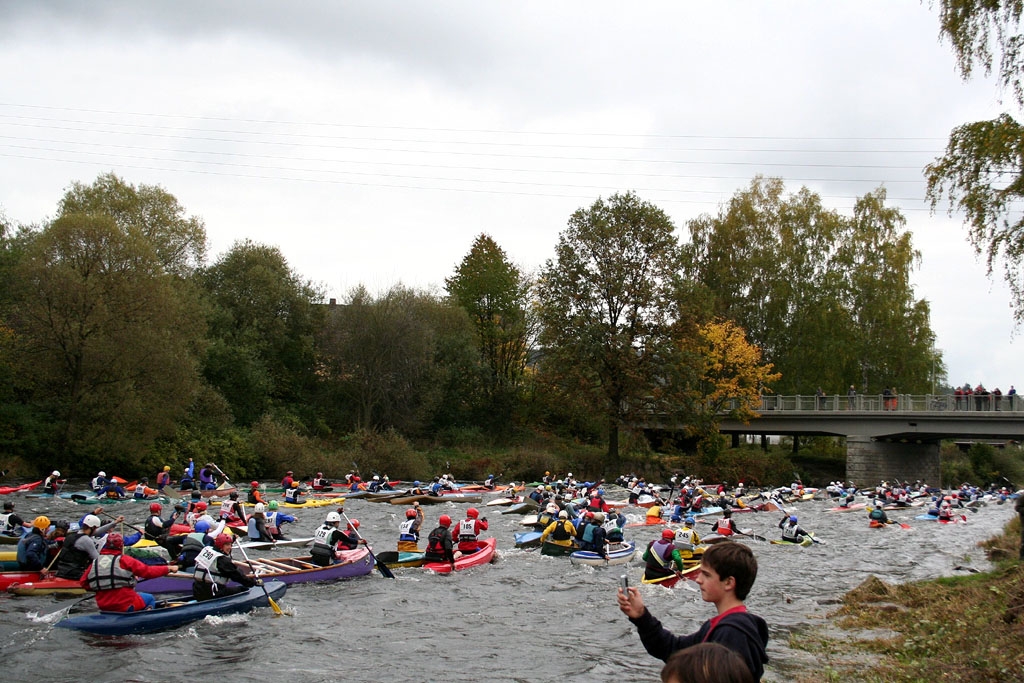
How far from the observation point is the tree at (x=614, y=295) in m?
49.3

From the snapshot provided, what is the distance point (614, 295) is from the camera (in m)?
50.4

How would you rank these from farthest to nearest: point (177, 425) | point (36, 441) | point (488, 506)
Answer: point (177, 425), point (36, 441), point (488, 506)

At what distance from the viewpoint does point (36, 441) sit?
37281mm

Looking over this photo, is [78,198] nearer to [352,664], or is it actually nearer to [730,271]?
[730,271]

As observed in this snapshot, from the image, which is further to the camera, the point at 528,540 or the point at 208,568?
the point at 528,540

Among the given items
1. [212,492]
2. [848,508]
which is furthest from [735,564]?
[848,508]

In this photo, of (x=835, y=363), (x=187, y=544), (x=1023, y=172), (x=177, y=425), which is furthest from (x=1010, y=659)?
(x=835, y=363)

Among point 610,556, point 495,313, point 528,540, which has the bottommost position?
point 610,556

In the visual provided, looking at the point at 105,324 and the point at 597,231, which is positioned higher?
the point at 597,231

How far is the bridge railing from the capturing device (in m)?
43.8

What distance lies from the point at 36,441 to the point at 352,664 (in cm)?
3038

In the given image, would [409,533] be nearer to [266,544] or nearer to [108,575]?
[266,544]

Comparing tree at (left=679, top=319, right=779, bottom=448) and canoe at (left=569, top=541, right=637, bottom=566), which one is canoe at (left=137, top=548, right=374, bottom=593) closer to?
canoe at (left=569, top=541, right=637, bottom=566)

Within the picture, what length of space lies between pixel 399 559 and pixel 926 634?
37.6 ft
